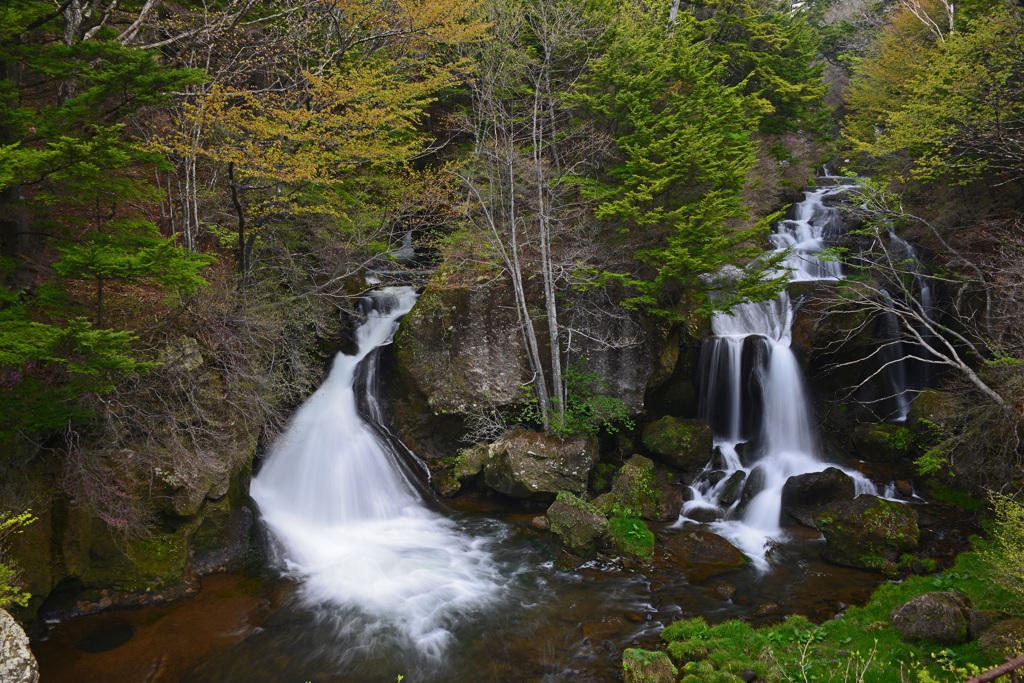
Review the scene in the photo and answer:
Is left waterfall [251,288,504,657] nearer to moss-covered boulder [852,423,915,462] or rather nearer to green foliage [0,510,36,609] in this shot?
green foliage [0,510,36,609]

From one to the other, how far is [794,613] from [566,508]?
3.97m

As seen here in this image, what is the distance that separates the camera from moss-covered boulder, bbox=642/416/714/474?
12.4 metres

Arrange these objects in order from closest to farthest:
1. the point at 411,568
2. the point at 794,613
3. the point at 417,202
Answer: the point at 794,613 → the point at 411,568 → the point at 417,202

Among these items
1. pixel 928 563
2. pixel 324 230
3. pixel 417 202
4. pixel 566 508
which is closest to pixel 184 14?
pixel 324 230

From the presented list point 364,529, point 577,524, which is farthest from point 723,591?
point 364,529

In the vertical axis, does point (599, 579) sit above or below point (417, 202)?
below

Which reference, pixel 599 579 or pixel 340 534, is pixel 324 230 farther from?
pixel 599 579

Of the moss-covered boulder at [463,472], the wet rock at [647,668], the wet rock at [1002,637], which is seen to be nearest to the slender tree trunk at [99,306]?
the moss-covered boulder at [463,472]

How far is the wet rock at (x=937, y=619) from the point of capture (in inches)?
241

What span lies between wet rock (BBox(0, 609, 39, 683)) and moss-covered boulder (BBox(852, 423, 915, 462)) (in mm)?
14865

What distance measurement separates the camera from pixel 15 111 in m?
5.72

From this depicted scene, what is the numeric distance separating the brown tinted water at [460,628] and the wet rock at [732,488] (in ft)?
6.29

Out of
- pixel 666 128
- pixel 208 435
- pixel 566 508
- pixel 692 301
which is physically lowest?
pixel 566 508

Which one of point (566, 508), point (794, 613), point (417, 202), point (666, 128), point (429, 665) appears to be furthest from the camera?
point (417, 202)
